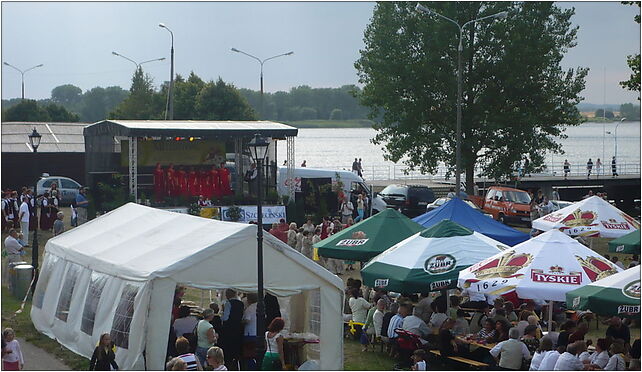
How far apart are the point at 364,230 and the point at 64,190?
24447 millimetres

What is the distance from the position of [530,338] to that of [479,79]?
32.7 metres

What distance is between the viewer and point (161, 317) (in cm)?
1355

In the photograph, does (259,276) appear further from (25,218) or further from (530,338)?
(25,218)

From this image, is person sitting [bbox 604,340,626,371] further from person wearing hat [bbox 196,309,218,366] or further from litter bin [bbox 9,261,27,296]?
litter bin [bbox 9,261,27,296]

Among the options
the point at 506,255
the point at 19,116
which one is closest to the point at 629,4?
the point at 506,255

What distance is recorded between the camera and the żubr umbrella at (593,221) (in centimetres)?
2306

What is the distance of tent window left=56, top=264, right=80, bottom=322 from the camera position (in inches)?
655

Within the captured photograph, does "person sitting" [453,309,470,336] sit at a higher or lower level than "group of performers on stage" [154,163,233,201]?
lower

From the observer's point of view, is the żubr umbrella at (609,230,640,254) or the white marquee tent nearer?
the white marquee tent

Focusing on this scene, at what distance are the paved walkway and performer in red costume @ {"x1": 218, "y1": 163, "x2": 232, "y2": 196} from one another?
67.1 feet

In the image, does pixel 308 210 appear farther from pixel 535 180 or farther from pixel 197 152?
pixel 535 180

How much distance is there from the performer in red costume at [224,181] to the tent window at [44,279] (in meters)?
18.8

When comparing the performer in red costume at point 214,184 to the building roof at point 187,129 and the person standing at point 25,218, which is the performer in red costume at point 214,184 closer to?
the building roof at point 187,129

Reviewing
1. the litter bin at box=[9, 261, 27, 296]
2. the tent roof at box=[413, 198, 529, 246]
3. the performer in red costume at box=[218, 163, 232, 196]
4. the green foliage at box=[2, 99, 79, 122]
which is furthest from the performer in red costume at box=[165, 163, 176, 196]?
the green foliage at box=[2, 99, 79, 122]
